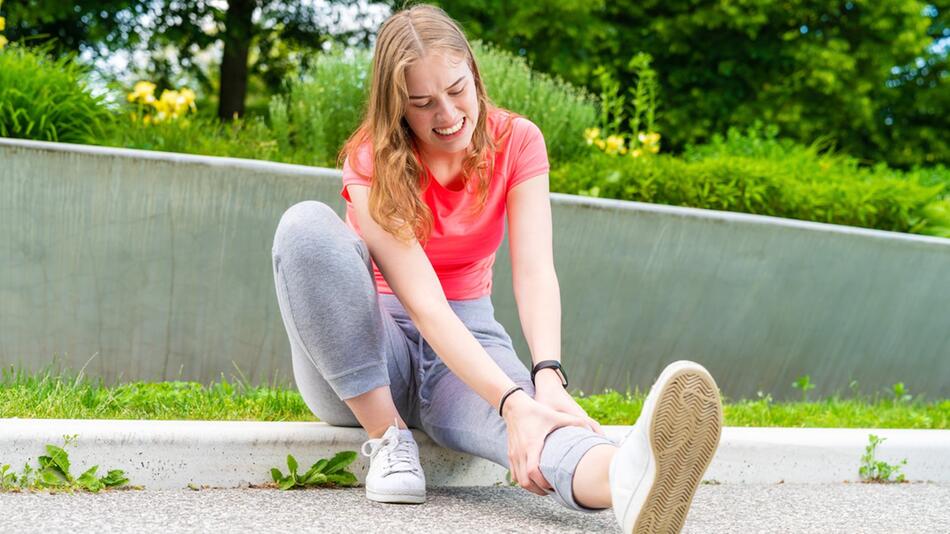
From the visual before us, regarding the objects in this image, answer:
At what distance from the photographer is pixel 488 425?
2381 millimetres

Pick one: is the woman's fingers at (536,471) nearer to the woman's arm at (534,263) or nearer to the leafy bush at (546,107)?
the woman's arm at (534,263)

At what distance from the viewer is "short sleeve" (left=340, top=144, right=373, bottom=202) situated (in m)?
2.49

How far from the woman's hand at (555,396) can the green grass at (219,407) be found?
981 millimetres

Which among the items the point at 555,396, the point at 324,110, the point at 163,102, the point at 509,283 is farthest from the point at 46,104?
the point at 555,396

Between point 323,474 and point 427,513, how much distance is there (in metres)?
0.39

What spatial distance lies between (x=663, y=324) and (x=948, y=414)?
1.17m

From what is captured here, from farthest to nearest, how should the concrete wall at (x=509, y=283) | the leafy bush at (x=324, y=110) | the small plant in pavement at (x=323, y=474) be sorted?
1. the leafy bush at (x=324, y=110)
2. the concrete wall at (x=509, y=283)
3. the small plant in pavement at (x=323, y=474)

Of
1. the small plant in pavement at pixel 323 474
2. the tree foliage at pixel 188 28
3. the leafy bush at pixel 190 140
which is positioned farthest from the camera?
the tree foliage at pixel 188 28

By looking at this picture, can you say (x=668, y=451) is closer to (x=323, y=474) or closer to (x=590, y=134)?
(x=323, y=474)

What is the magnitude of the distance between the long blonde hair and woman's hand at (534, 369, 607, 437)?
44 cm

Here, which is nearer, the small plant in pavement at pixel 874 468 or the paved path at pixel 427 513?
the paved path at pixel 427 513

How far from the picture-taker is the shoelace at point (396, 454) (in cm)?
244

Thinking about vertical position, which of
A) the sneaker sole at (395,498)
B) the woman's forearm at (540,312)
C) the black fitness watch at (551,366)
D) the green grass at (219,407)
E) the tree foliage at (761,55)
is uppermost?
the tree foliage at (761,55)

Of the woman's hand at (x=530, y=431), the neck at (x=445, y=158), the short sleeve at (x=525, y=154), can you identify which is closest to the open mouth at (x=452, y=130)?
the neck at (x=445, y=158)
